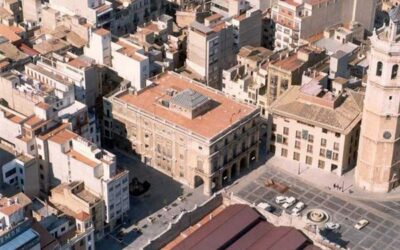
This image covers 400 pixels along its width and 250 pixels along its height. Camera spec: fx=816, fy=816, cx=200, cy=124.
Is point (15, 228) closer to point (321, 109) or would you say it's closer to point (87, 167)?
point (87, 167)

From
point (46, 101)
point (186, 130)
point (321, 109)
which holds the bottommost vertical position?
point (186, 130)

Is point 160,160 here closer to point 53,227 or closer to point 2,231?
point 53,227

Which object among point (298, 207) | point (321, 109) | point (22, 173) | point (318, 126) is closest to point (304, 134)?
point (318, 126)

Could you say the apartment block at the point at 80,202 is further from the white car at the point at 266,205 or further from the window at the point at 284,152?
the window at the point at 284,152

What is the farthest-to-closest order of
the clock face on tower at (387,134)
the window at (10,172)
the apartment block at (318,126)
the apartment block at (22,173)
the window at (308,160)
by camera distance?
the window at (308,160)
the apartment block at (318,126)
the clock face on tower at (387,134)
the apartment block at (22,173)
the window at (10,172)

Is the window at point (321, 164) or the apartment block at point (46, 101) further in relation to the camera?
the window at point (321, 164)

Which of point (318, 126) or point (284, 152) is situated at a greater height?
point (318, 126)

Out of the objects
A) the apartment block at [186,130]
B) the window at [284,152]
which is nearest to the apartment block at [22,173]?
the apartment block at [186,130]
